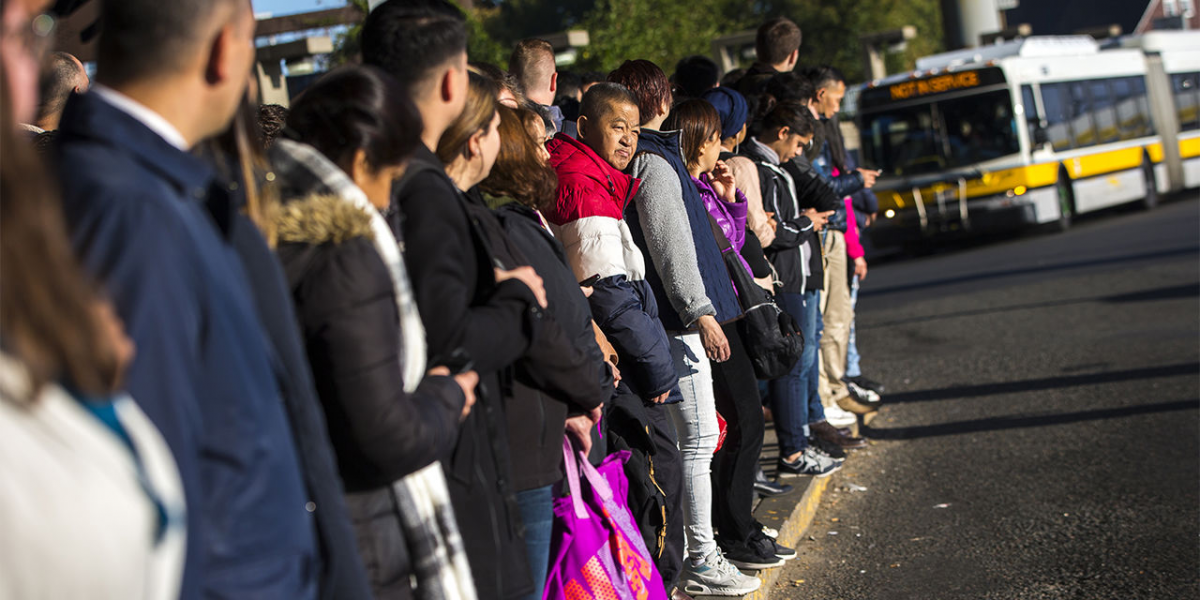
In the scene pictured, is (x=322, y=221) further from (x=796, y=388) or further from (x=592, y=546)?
(x=796, y=388)

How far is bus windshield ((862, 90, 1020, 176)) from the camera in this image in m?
19.4

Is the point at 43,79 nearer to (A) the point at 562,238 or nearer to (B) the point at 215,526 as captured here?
(B) the point at 215,526

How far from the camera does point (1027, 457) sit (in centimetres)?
654

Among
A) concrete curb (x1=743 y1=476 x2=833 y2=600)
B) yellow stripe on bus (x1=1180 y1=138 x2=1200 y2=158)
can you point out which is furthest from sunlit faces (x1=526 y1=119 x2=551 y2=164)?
yellow stripe on bus (x1=1180 y1=138 x2=1200 y2=158)

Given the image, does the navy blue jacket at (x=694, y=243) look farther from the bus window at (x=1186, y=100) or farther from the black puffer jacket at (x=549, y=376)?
the bus window at (x=1186, y=100)

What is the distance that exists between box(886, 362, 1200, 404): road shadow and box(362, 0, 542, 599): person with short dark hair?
620 centimetres

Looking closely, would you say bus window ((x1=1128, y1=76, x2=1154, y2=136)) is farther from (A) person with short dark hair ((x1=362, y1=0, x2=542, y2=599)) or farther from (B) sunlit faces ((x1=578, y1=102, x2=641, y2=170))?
(A) person with short dark hair ((x1=362, y1=0, x2=542, y2=599))

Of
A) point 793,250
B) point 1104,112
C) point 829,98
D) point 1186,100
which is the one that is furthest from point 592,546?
point 1186,100

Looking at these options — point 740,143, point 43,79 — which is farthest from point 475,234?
point 740,143

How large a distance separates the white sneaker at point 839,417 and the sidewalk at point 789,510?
30.4 inches

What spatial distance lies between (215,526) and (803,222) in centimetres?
A: 478

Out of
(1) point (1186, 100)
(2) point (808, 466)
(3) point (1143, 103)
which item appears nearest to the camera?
(2) point (808, 466)

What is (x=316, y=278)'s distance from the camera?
2.09 metres

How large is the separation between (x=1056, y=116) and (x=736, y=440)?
17158mm
